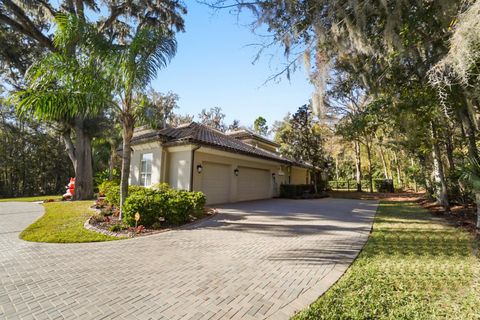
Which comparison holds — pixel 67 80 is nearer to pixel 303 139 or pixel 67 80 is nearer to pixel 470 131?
pixel 470 131

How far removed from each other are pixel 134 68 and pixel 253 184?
1071 centimetres

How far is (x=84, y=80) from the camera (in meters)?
6.99

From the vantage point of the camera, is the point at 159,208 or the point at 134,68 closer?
the point at 134,68

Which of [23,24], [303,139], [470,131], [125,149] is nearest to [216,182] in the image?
[125,149]

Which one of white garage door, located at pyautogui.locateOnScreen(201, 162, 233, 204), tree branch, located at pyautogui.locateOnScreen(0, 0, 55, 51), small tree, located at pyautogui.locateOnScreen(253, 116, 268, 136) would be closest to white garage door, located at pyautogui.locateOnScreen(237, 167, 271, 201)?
white garage door, located at pyautogui.locateOnScreen(201, 162, 233, 204)

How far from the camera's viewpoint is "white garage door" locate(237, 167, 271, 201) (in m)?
15.0

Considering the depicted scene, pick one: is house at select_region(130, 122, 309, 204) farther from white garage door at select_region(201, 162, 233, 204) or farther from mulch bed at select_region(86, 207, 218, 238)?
mulch bed at select_region(86, 207, 218, 238)

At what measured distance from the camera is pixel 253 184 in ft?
53.0

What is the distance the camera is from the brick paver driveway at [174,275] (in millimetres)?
2883

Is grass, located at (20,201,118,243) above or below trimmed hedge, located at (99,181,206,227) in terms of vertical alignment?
below

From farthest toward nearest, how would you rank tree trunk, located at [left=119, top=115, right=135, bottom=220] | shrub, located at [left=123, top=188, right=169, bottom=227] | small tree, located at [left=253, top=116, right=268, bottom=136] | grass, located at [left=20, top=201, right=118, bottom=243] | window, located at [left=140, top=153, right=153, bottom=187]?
small tree, located at [left=253, top=116, right=268, bottom=136]
window, located at [left=140, top=153, right=153, bottom=187]
tree trunk, located at [left=119, top=115, right=135, bottom=220]
shrub, located at [left=123, top=188, right=169, bottom=227]
grass, located at [left=20, top=201, right=118, bottom=243]

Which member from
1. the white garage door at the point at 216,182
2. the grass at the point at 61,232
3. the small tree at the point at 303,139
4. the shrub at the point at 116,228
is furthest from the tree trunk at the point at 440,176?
the grass at the point at 61,232

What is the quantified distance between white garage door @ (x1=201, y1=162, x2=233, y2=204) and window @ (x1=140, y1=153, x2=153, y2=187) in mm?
3030

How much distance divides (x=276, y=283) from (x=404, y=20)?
622 cm
